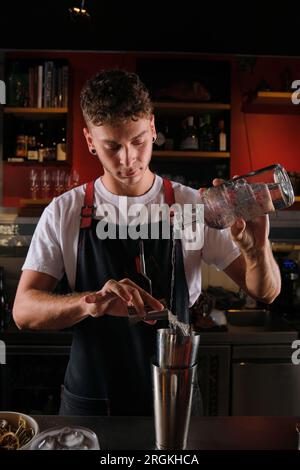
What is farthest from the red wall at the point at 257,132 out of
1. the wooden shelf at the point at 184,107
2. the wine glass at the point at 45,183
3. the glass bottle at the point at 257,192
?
the glass bottle at the point at 257,192

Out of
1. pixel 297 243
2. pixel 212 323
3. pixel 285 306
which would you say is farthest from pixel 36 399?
pixel 297 243

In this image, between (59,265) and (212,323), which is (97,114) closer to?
(59,265)

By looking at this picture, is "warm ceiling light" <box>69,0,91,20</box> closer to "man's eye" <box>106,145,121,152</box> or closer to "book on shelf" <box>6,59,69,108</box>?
"man's eye" <box>106,145,121,152</box>

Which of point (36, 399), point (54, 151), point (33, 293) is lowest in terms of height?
point (36, 399)

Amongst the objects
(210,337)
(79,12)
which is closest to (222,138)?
(210,337)

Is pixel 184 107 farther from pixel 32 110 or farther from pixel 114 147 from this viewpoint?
pixel 114 147

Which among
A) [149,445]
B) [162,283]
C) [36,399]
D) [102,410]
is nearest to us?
[149,445]

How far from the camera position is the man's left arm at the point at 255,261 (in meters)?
1.27

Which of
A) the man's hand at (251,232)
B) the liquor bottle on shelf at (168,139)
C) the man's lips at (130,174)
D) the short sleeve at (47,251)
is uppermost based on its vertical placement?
the liquor bottle on shelf at (168,139)

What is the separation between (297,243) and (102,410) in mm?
1680

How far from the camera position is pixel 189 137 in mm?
2463

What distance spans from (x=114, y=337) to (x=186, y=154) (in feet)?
3.83

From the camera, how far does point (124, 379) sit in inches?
61.7

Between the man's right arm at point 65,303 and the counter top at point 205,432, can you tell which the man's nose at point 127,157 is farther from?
the counter top at point 205,432
